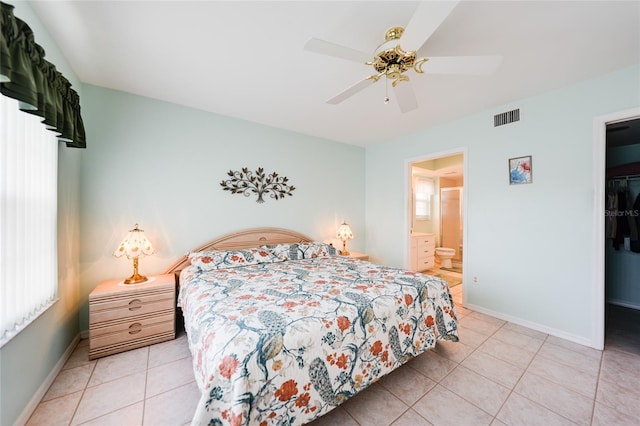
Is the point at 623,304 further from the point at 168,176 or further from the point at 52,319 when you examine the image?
the point at 52,319

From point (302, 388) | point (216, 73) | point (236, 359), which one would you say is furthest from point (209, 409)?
point (216, 73)

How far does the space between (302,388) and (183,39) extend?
2437 millimetres

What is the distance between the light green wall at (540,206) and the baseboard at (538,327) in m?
0.01

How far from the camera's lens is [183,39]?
5.78 ft

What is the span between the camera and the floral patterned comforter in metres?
1.13

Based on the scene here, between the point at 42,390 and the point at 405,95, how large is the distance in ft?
10.9

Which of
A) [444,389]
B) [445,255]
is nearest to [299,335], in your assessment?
[444,389]

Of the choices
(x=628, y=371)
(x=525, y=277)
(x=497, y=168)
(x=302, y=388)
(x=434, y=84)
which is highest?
(x=434, y=84)

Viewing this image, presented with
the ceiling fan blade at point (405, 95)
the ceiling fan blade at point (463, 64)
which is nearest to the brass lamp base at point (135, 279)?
the ceiling fan blade at point (405, 95)

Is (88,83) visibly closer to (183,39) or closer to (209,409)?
(183,39)

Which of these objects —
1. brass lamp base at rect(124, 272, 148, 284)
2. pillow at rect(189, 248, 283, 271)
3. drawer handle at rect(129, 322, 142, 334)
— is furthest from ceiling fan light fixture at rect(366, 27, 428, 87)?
drawer handle at rect(129, 322, 142, 334)

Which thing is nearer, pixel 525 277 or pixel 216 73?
pixel 216 73

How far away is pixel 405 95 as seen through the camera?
1.88 m

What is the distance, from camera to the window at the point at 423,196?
19.2ft
